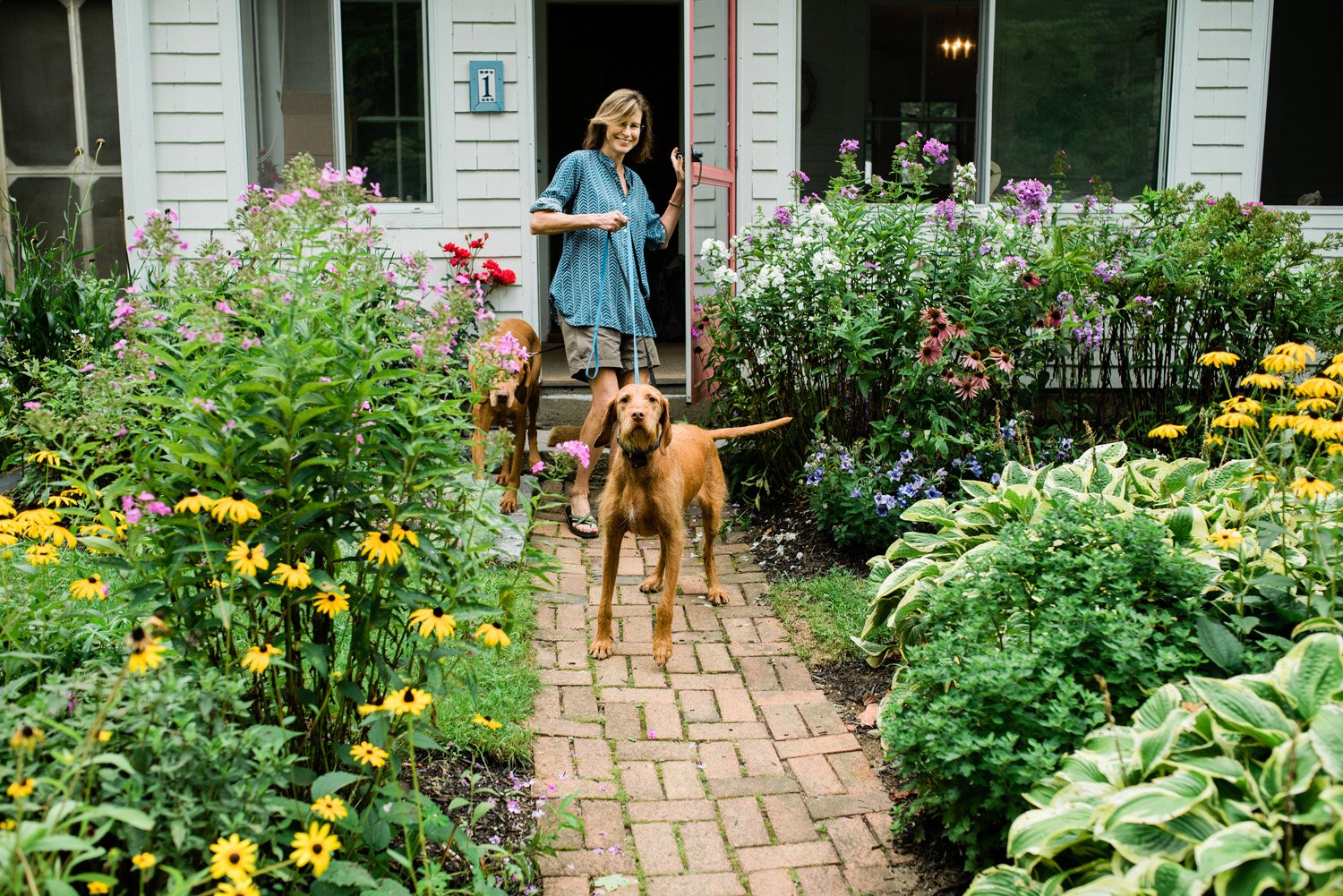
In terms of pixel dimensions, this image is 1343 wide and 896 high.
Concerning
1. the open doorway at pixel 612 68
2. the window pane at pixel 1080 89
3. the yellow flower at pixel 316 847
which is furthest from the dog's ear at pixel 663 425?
the open doorway at pixel 612 68

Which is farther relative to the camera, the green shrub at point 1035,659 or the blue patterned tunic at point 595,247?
the blue patterned tunic at point 595,247

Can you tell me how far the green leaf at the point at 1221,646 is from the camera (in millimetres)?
2703

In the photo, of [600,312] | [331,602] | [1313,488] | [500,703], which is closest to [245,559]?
Answer: [331,602]

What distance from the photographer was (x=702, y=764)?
345 centimetres

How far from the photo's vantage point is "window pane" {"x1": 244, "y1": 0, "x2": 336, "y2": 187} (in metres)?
6.88

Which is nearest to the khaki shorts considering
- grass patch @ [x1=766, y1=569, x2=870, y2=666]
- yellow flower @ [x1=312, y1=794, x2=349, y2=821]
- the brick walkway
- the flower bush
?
the brick walkway

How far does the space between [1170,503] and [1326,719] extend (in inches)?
62.6

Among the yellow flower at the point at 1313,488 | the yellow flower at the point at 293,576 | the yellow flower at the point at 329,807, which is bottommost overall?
the yellow flower at the point at 329,807

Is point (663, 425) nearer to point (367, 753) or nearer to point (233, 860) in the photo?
point (367, 753)

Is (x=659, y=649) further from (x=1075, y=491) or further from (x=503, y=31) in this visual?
(x=503, y=31)

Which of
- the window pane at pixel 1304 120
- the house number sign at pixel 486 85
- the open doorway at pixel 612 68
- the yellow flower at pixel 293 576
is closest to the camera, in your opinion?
the yellow flower at pixel 293 576

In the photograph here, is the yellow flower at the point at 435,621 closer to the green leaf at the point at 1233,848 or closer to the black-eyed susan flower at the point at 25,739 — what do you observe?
the black-eyed susan flower at the point at 25,739

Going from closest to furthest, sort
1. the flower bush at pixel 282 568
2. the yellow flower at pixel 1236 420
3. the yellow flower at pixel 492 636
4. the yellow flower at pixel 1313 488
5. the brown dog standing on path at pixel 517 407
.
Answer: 1. the flower bush at pixel 282 568
2. the yellow flower at pixel 492 636
3. the yellow flower at pixel 1313 488
4. the yellow flower at pixel 1236 420
5. the brown dog standing on path at pixel 517 407

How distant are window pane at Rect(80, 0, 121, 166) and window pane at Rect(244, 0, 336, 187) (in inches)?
47.3
